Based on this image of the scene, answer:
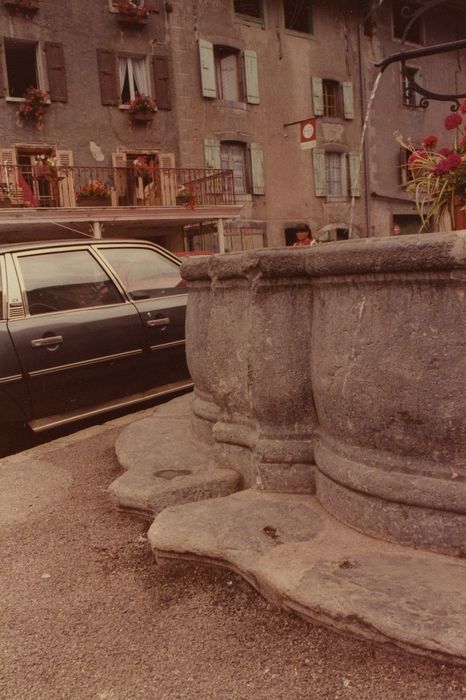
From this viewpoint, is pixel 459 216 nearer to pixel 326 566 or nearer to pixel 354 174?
pixel 326 566

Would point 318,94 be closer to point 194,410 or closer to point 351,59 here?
point 351,59

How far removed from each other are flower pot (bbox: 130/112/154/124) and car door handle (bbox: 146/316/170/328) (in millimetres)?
13623

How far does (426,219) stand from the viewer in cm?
297

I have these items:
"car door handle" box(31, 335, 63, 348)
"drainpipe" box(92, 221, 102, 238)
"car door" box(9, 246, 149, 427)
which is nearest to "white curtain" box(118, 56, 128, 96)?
"drainpipe" box(92, 221, 102, 238)

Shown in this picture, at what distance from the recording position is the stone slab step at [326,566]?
1782 millimetres

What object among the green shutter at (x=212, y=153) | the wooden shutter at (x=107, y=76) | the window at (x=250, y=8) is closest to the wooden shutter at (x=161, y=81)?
the wooden shutter at (x=107, y=76)

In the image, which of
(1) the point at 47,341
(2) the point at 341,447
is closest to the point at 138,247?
(1) the point at 47,341

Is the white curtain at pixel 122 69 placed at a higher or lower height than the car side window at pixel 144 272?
higher

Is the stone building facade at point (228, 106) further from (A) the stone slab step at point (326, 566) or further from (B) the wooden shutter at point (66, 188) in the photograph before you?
(A) the stone slab step at point (326, 566)

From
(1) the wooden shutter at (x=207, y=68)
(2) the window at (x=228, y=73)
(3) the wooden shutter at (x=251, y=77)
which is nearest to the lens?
(1) the wooden shutter at (x=207, y=68)

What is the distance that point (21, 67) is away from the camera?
16.7 metres

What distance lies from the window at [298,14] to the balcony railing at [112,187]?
19.0ft

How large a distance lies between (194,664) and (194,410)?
180 cm

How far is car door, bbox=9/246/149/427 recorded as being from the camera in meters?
4.52
